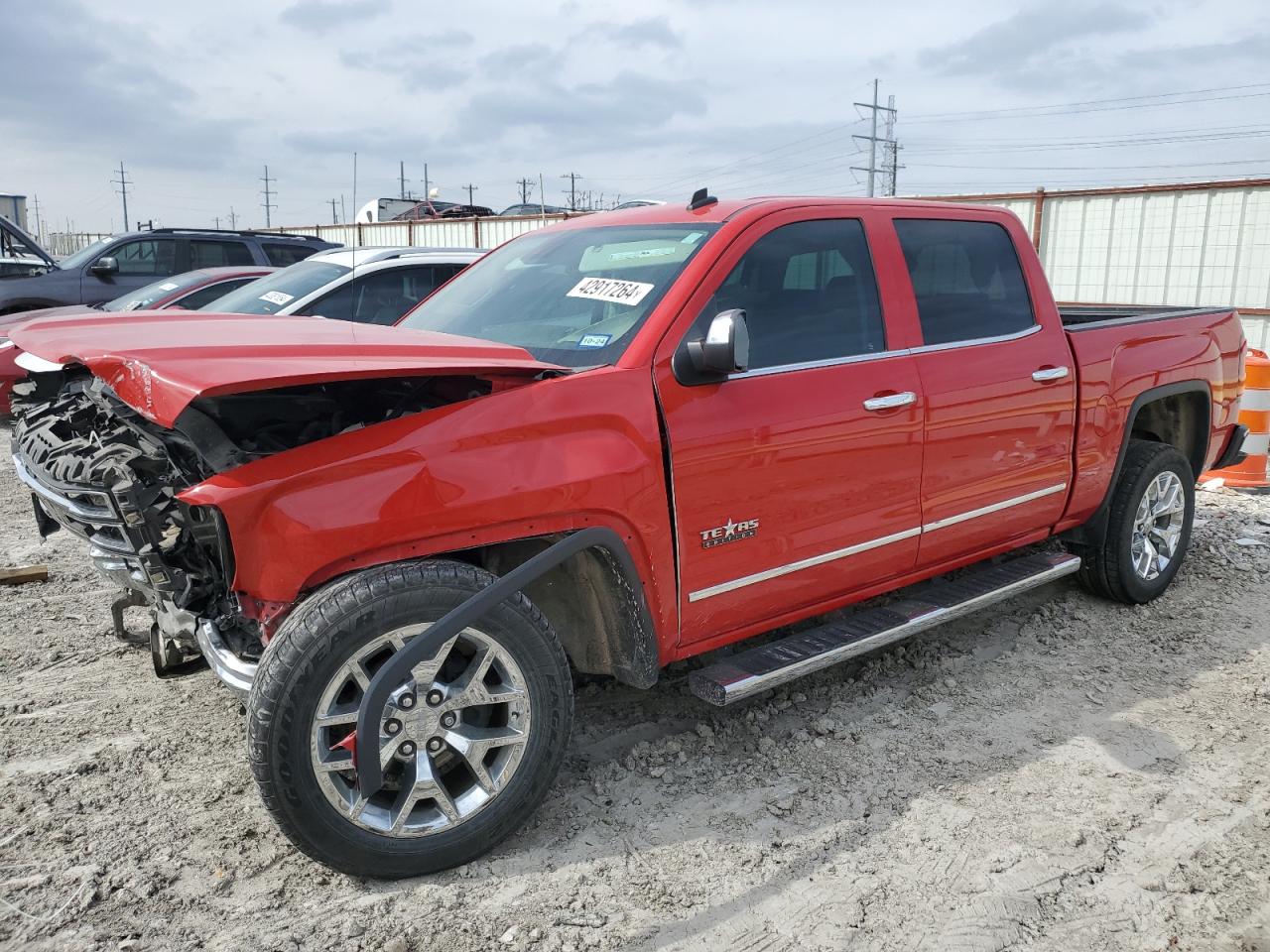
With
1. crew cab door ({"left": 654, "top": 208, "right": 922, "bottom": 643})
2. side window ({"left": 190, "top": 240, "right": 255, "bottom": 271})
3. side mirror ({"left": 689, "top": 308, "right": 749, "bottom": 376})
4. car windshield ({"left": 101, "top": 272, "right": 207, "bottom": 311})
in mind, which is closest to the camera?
side mirror ({"left": 689, "top": 308, "right": 749, "bottom": 376})

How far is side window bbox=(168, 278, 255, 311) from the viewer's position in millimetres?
8680

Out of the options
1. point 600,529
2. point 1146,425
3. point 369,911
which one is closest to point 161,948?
point 369,911

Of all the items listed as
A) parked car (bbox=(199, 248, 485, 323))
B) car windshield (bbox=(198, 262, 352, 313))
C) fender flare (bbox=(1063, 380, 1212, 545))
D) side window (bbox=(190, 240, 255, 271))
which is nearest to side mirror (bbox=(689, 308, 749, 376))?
fender flare (bbox=(1063, 380, 1212, 545))

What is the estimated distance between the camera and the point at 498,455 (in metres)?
2.74

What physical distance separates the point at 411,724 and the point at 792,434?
151cm

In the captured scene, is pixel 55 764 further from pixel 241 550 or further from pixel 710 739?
pixel 710 739

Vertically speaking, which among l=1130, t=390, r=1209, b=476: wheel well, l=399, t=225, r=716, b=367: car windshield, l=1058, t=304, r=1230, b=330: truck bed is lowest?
l=1130, t=390, r=1209, b=476: wheel well

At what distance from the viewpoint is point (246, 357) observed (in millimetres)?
2684

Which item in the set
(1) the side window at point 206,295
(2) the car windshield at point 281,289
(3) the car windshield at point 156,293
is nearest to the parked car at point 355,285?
(2) the car windshield at point 281,289

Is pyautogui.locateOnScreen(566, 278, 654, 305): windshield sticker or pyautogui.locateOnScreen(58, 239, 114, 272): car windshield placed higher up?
pyautogui.locateOnScreen(58, 239, 114, 272): car windshield

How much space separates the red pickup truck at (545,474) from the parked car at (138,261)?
26.1 feet

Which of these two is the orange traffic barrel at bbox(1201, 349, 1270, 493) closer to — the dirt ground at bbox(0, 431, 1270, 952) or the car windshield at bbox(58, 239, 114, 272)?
the dirt ground at bbox(0, 431, 1270, 952)

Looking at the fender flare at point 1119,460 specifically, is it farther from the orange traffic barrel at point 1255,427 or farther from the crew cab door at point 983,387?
the orange traffic barrel at point 1255,427

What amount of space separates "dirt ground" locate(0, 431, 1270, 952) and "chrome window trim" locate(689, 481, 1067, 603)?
65 centimetres
